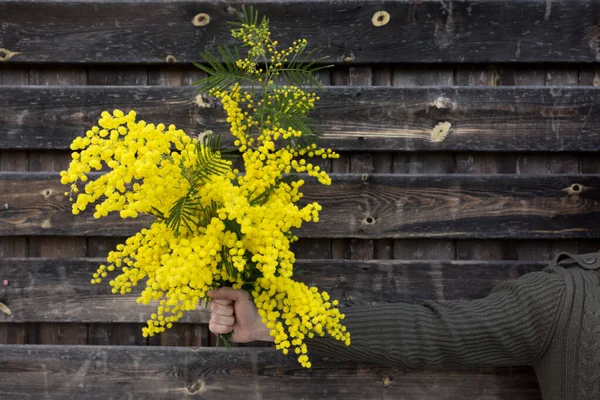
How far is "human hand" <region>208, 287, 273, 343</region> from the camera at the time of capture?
99 cm

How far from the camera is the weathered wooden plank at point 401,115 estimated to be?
1.37 m

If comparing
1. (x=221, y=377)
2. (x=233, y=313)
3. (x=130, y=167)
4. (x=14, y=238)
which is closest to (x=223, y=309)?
(x=233, y=313)

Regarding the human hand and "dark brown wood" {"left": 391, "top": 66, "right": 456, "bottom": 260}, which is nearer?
the human hand

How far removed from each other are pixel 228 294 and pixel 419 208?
65 centimetres

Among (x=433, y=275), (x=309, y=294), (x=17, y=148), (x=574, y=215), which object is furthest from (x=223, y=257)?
(x=574, y=215)

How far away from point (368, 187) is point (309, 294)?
0.52 m

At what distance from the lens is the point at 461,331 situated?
113cm

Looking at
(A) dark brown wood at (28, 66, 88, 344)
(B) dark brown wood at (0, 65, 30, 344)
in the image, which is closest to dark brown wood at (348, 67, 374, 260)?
(A) dark brown wood at (28, 66, 88, 344)

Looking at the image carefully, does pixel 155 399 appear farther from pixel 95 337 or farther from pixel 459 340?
pixel 459 340

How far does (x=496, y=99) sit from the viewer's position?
138cm

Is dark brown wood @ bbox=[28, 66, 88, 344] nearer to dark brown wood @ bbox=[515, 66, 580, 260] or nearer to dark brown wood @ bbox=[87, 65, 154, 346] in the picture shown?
dark brown wood @ bbox=[87, 65, 154, 346]

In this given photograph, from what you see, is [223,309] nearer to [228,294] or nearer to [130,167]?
[228,294]

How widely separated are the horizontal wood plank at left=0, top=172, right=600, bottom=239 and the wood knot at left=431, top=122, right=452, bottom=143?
0.11m

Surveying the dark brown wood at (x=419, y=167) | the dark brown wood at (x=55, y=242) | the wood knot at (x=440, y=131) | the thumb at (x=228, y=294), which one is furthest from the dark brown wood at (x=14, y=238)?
the wood knot at (x=440, y=131)
